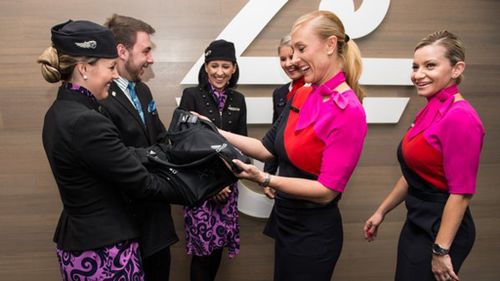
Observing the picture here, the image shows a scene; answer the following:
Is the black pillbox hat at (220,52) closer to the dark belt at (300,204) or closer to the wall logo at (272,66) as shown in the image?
the wall logo at (272,66)

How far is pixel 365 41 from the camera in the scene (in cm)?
248

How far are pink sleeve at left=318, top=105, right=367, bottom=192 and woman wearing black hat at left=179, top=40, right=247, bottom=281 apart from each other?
0.91 meters

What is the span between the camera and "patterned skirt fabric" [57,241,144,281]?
1265 millimetres

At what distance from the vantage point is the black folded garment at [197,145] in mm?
1243

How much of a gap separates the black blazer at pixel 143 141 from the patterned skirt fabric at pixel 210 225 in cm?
36

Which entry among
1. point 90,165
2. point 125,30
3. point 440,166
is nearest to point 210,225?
point 90,165

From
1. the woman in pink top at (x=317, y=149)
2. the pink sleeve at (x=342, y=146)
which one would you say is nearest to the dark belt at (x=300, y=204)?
the woman in pink top at (x=317, y=149)

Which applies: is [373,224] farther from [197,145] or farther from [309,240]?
[197,145]

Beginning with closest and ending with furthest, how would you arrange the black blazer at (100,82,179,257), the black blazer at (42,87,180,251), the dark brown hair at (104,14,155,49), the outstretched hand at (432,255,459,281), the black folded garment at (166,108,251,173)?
1. the black blazer at (42,87,180,251)
2. the black folded garment at (166,108,251,173)
3. the outstretched hand at (432,255,459,281)
4. the black blazer at (100,82,179,257)
5. the dark brown hair at (104,14,155,49)

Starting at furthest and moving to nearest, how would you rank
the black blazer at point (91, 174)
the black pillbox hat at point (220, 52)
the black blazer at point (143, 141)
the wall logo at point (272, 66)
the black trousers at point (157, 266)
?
the wall logo at point (272, 66) → the black pillbox hat at point (220, 52) → the black trousers at point (157, 266) → the black blazer at point (143, 141) → the black blazer at point (91, 174)

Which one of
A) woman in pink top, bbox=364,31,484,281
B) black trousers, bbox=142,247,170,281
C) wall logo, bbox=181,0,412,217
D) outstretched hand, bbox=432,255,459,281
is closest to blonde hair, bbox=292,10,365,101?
woman in pink top, bbox=364,31,484,281

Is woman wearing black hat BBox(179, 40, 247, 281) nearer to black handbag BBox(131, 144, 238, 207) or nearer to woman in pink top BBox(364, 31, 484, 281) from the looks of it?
black handbag BBox(131, 144, 238, 207)

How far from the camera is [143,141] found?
1.63 m

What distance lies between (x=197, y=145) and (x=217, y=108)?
90cm
